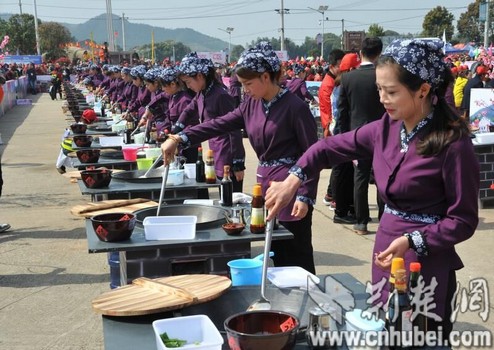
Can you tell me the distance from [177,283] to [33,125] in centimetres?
1912

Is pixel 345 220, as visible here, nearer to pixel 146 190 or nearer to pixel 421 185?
pixel 146 190

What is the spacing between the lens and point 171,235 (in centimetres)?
318

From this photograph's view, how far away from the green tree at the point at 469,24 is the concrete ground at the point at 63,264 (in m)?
68.9

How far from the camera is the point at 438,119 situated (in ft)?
7.36

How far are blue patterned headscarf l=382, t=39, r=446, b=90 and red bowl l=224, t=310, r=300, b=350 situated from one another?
944 millimetres

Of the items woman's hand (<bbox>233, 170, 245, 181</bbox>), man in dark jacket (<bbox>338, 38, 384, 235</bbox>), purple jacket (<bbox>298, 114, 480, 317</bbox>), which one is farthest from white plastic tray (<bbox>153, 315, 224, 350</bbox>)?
man in dark jacket (<bbox>338, 38, 384, 235</bbox>)

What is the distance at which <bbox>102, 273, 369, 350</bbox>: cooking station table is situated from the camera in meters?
2.14

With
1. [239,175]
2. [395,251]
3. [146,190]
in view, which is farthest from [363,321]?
[239,175]

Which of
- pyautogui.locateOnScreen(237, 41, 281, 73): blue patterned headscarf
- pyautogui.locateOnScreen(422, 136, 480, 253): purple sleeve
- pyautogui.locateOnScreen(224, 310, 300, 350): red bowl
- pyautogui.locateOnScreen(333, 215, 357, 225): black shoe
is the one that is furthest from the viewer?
pyautogui.locateOnScreen(333, 215, 357, 225): black shoe

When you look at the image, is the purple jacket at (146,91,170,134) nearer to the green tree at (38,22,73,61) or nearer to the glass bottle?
the glass bottle

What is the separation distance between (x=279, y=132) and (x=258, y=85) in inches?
12.0

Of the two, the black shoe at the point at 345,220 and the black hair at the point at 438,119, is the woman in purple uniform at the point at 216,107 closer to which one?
the black shoe at the point at 345,220

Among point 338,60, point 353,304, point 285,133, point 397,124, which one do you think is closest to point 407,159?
point 397,124

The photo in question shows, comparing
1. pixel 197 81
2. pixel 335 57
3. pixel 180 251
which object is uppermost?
pixel 335 57
